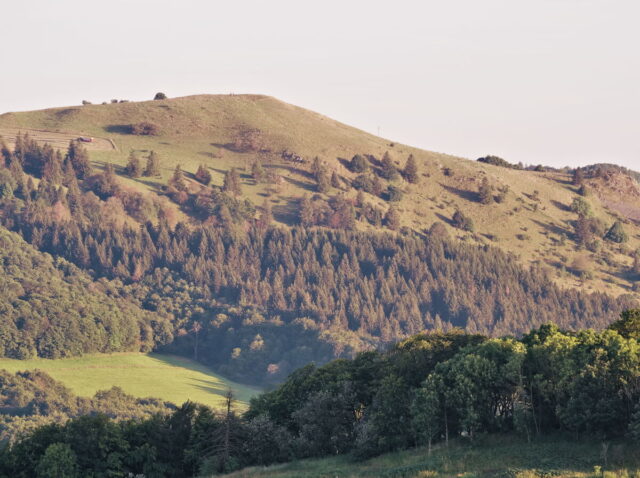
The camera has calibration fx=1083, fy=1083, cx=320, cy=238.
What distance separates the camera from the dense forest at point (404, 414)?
9375 centimetres

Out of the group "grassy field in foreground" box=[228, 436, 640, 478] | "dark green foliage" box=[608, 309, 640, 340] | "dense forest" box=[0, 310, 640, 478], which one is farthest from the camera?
"dark green foliage" box=[608, 309, 640, 340]

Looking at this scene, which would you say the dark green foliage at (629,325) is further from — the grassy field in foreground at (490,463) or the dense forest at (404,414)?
the grassy field in foreground at (490,463)

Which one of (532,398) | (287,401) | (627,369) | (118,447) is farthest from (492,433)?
(118,447)

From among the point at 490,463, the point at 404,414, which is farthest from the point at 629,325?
the point at 490,463

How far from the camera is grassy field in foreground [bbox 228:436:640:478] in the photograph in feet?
275

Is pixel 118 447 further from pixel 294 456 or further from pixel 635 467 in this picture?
pixel 635 467

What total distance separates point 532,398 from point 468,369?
6.87 meters

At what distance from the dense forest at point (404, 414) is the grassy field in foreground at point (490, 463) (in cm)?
190

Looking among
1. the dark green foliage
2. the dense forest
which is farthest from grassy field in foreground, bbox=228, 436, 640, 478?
the dark green foliage

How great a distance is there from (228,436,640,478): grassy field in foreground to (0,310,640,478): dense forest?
190 cm

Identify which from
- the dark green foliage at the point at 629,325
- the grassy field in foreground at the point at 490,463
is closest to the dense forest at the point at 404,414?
the dark green foliage at the point at 629,325

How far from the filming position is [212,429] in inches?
4454

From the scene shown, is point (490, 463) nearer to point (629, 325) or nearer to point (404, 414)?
point (404, 414)

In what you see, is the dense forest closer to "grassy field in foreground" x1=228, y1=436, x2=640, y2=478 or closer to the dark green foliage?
the dark green foliage
